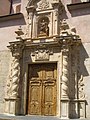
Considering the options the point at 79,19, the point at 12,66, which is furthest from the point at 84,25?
the point at 12,66

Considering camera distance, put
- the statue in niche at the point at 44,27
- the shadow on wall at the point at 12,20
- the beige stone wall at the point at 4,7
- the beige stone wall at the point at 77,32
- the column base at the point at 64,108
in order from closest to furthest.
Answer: the column base at the point at 64,108 < the beige stone wall at the point at 77,32 < the statue in niche at the point at 44,27 < the shadow on wall at the point at 12,20 < the beige stone wall at the point at 4,7

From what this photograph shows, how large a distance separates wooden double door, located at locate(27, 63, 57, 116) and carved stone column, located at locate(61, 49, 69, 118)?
2.33ft

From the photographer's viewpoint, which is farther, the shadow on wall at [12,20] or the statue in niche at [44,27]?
the shadow on wall at [12,20]

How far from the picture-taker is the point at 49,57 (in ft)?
34.2

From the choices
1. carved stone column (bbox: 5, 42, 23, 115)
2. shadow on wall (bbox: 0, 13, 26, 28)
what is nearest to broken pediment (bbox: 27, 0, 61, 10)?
shadow on wall (bbox: 0, 13, 26, 28)

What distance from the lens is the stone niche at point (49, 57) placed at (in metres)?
9.55

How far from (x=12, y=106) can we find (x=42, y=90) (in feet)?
4.83

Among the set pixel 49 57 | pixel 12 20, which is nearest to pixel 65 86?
pixel 49 57

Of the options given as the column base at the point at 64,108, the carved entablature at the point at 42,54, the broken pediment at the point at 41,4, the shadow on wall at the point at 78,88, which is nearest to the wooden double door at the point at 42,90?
the carved entablature at the point at 42,54

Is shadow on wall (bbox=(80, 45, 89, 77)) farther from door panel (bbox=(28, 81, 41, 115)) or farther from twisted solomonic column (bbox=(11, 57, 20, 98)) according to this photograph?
twisted solomonic column (bbox=(11, 57, 20, 98))

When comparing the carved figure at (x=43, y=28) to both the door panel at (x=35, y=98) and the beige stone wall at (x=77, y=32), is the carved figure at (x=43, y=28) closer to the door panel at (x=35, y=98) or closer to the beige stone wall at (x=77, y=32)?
the beige stone wall at (x=77, y=32)

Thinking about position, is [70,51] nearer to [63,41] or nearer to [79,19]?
[63,41]

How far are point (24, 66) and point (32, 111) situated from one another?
2.06 m

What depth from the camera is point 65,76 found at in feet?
31.7
